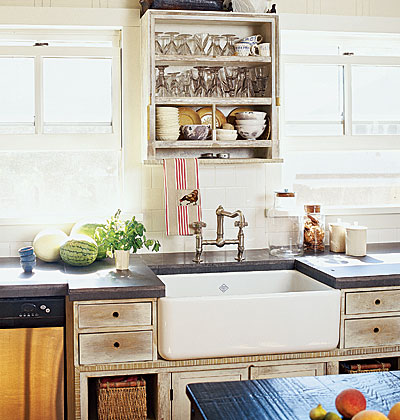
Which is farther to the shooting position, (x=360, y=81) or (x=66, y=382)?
(x=360, y=81)

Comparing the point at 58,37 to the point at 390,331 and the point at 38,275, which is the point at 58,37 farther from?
the point at 390,331

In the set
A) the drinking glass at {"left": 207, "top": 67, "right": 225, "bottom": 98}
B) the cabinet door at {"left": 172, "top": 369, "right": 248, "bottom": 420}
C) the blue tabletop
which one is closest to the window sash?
the drinking glass at {"left": 207, "top": 67, "right": 225, "bottom": 98}

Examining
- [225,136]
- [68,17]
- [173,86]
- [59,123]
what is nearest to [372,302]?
[225,136]

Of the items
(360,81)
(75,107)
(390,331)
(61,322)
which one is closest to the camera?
(61,322)

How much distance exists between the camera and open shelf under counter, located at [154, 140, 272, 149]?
3795 mm

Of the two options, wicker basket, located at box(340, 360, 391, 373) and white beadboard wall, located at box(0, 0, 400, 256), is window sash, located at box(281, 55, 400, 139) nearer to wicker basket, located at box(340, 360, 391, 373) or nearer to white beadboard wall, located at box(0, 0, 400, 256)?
white beadboard wall, located at box(0, 0, 400, 256)

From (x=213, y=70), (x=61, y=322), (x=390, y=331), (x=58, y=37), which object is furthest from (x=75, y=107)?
(x=390, y=331)

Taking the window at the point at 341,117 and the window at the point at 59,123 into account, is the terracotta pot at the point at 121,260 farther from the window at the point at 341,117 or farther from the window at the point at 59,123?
the window at the point at 341,117

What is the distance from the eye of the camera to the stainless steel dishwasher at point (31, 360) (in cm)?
312

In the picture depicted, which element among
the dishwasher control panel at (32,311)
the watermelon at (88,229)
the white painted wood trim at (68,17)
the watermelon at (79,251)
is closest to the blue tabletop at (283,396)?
the dishwasher control panel at (32,311)

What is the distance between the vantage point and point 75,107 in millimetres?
4082

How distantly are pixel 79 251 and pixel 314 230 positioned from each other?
4.70 ft

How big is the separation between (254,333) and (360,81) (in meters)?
2.02

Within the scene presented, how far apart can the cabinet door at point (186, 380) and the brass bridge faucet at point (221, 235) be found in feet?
2.38
